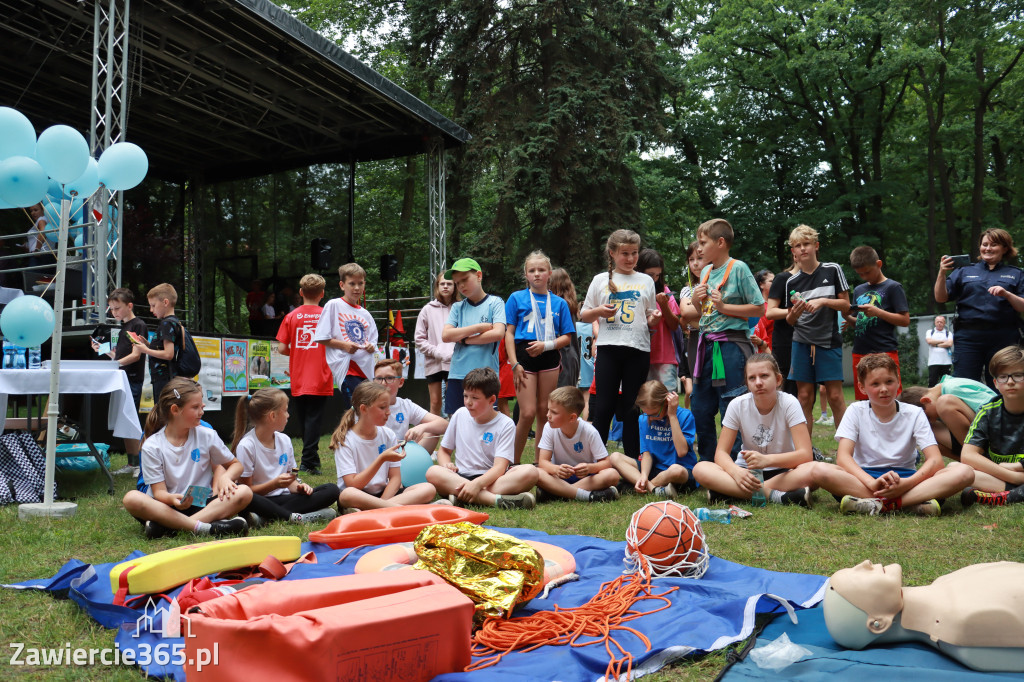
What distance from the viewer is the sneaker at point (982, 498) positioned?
13.7 ft

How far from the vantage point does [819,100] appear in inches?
838

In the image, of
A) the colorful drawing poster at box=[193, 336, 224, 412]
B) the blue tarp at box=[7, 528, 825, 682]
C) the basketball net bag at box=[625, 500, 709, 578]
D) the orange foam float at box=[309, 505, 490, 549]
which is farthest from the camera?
the colorful drawing poster at box=[193, 336, 224, 412]

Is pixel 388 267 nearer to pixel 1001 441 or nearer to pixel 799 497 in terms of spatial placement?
pixel 799 497

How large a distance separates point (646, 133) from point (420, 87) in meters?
5.78

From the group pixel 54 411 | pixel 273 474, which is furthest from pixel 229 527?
pixel 54 411

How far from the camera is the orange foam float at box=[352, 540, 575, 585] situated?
2979 millimetres

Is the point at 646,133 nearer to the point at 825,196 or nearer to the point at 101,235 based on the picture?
the point at 825,196

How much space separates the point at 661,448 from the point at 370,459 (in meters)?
1.92

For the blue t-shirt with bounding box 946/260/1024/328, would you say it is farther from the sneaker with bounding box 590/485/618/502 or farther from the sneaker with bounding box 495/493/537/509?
the sneaker with bounding box 495/493/537/509

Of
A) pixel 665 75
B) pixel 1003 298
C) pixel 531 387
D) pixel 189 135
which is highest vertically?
pixel 665 75

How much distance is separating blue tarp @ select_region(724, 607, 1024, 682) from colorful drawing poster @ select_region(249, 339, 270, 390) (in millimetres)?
8108

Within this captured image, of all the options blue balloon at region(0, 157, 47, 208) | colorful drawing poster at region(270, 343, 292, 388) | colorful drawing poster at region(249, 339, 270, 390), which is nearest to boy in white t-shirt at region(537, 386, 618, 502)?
blue balloon at region(0, 157, 47, 208)

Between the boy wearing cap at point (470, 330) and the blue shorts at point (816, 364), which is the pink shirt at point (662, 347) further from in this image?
the boy wearing cap at point (470, 330)

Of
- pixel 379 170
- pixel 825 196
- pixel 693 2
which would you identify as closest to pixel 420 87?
pixel 379 170
